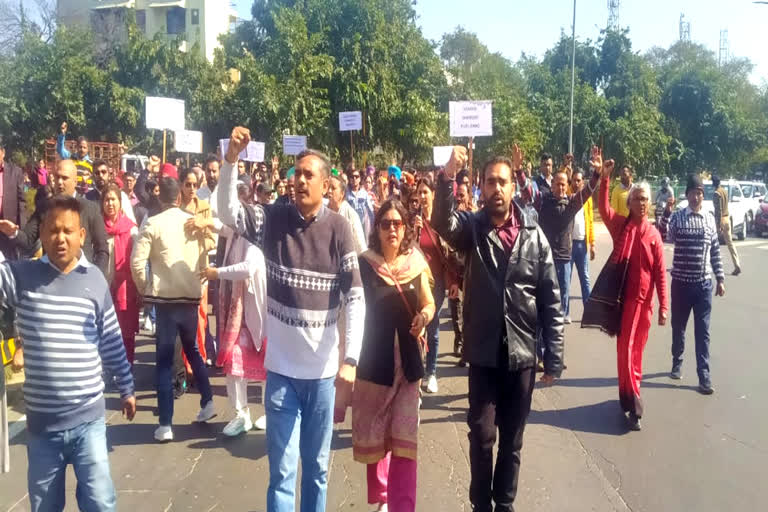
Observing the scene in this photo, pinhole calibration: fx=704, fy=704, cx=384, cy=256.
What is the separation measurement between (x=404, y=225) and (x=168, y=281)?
2.16 m

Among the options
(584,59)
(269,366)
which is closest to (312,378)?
(269,366)

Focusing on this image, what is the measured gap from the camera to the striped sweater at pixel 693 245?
689 centimetres

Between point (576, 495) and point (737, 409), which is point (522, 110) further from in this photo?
point (576, 495)

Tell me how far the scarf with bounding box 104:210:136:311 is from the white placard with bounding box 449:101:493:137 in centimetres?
578

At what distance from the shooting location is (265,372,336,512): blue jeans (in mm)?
3432

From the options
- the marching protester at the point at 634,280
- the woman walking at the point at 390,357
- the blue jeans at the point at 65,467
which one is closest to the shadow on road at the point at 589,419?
the marching protester at the point at 634,280

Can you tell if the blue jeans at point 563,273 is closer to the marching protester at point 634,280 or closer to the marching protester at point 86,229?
the marching protester at point 634,280

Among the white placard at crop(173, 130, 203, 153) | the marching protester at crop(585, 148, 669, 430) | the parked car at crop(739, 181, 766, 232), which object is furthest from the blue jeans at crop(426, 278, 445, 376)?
the parked car at crop(739, 181, 766, 232)

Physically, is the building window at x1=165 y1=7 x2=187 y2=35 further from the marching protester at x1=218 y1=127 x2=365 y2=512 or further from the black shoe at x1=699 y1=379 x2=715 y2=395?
the marching protester at x1=218 y1=127 x2=365 y2=512

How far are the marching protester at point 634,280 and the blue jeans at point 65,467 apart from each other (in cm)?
408

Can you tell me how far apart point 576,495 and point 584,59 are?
3599 centimetres

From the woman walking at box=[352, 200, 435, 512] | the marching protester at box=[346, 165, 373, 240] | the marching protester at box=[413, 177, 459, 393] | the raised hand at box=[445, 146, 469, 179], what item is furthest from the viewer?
the marching protester at box=[346, 165, 373, 240]

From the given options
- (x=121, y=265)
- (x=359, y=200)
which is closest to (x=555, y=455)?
(x=121, y=265)

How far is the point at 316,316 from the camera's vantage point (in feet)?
11.5
